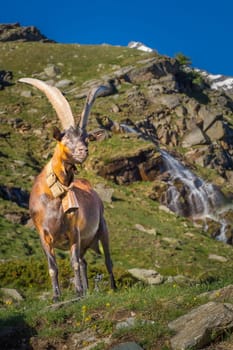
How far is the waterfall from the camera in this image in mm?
52375

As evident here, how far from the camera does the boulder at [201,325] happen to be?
794 cm

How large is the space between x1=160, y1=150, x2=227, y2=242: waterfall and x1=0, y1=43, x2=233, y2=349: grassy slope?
7.30 feet

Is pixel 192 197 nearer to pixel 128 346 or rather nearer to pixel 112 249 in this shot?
pixel 112 249

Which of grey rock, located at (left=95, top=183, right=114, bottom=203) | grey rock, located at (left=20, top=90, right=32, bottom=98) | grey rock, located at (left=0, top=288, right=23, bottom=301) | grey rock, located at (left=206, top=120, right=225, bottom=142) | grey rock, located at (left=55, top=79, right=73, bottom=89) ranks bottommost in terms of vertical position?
grey rock, located at (left=0, top=288, right=23, bottom=301)

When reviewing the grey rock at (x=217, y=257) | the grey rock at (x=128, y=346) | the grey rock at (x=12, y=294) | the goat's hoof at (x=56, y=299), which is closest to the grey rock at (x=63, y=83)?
the grey rock at (x=217, y=257)

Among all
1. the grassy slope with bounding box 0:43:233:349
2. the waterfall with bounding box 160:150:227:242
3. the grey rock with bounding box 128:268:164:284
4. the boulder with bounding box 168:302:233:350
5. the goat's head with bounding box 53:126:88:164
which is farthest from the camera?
the waterfall with bounding box 160:150:227:242

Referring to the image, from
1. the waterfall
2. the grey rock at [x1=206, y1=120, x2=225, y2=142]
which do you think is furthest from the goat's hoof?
the grey rock at [x1=206, y1=120, x2=225, y2=142]

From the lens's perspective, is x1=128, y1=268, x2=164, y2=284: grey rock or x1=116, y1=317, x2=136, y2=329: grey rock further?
x1=128, y1=268, x2=164, y2=284: grey rock

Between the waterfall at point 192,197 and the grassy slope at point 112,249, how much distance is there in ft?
7.30

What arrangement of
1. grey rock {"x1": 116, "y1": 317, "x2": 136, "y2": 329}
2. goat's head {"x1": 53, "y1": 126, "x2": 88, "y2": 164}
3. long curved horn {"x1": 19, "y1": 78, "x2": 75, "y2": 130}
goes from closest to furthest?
grey rock {"x1": 116, "y1": 317, "x2": 136, "y2": 329}, goat's head {"x1": 53, "y1": 126, "x2": 88, "y2": 164}, long curved horn {"x1": 19, "y1": 78, "x2": 75, "y2": 130}

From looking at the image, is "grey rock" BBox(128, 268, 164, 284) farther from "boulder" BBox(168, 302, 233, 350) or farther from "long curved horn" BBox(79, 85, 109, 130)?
"boulder" BBox(168, 302, 233, 350)

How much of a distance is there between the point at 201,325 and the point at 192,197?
1790 inches

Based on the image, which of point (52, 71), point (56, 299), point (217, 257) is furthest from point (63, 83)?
→ point (56, 299)

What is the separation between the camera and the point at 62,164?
10906 millimetres
